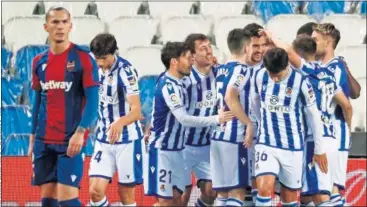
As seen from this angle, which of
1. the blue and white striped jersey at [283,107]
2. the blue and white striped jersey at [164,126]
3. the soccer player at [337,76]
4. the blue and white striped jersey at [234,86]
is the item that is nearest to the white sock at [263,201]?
the blue and white striped jersey at [283,107]

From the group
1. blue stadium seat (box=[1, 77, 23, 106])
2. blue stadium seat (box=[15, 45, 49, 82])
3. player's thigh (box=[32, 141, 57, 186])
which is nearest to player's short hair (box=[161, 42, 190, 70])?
player's thigh (box=[32, 141, 57, 186])

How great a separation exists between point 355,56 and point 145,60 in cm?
171

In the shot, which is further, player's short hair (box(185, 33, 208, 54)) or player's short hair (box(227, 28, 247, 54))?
player's short hair (box(185, 33, 208, 54))

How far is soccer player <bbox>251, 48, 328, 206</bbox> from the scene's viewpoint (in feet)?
20.0

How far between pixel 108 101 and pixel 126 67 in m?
0.25

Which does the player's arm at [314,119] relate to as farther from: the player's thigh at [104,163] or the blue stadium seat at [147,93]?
the blue stadium seat at [147,93]

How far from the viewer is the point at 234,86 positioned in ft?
21.3

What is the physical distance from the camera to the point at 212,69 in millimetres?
6832

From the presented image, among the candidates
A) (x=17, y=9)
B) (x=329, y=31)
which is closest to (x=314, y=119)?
(x=329, y=31)

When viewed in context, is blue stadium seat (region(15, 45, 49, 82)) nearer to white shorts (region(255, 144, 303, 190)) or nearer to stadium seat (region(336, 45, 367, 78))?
white shorts (region(255, 144, 303, 190))

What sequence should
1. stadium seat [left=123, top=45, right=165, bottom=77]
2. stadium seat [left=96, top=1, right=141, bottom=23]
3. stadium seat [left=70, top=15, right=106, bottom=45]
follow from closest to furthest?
stadium seat [left=123, top=45, right=165, bottom=77], stadium seat [left=70, top=15, right=106, bottom=45], stadium seat [left=96, top=1, right=141, bottom=23]

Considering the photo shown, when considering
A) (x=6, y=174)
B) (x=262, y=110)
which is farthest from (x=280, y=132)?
(x=6, y=174)

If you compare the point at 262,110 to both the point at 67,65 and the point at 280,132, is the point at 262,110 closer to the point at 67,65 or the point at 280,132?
the point at 280,132

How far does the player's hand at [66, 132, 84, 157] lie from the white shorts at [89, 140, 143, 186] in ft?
2.05
